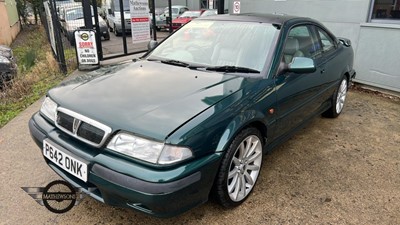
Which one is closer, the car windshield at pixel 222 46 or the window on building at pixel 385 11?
the car windshield at pixel 222 46

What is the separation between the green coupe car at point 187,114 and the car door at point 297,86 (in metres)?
0.01

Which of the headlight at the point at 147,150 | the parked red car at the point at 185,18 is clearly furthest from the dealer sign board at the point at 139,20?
the parked red car at the point at 185,18

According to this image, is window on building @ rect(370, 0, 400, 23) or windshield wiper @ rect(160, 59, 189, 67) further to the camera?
window on building @ rect(370, 0, 400, 23)

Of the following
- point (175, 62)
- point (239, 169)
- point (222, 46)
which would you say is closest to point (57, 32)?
point (175, 62)

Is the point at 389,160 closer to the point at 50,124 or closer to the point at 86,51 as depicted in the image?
the point at 50,124

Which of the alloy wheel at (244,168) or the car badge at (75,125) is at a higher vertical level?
the car badge at (75,125)

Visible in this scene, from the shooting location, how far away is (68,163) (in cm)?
218

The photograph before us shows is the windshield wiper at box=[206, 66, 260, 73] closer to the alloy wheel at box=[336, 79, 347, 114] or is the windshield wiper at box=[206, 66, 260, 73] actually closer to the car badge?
the car badge

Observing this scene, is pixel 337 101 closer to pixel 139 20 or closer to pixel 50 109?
pixel 50 109

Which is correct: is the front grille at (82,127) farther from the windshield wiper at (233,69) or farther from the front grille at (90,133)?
the windshield wiper at (233,69)

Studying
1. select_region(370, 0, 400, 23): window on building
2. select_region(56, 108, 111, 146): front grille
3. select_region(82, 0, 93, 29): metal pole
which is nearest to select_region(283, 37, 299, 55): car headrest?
select_region(56, 108, 111, 146): front grille

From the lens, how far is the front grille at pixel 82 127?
6.83 feet

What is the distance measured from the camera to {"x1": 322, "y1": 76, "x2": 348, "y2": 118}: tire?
A: 4332 millimetres

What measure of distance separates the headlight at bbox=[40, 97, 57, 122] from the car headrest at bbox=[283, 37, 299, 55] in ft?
6.95
